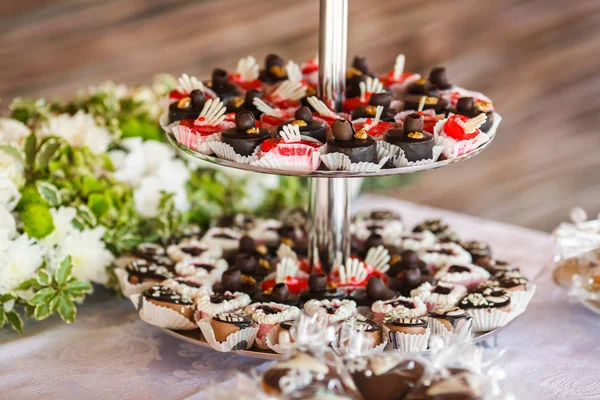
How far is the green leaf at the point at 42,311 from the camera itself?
138cm

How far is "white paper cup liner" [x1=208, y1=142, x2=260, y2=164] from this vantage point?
1.23 metres

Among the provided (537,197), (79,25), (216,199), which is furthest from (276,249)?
(537,197)

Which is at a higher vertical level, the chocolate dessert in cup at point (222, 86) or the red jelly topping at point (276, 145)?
the chocolate dessert in cup at point (222, 86)

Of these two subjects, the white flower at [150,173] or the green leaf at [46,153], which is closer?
the green leaf at [46,153]

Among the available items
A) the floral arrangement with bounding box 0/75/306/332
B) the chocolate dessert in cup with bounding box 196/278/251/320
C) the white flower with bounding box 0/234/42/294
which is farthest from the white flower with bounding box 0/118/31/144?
the chocolate dessert in cup with bounding box 196/278/251/320

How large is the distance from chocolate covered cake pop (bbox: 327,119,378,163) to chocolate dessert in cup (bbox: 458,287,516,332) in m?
0.31

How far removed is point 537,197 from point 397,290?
8.76 ft

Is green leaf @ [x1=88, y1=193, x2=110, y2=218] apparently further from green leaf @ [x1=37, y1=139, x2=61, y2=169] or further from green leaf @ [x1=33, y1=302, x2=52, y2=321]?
green leaf @ [x1=33, y1=302, x2=52, y2=321]

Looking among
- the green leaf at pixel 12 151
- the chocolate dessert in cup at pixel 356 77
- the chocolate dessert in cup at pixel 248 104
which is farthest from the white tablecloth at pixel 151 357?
the chocolate dessert in cup at pixel 356 77

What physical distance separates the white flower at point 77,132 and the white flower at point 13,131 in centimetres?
4

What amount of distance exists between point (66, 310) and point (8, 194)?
0.26m

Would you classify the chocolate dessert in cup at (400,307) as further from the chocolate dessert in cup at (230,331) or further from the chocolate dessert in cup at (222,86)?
the chocolate dessert in cup at (222,86)

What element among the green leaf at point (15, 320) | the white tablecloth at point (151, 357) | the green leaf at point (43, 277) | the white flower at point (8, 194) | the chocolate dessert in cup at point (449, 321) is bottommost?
the white tablecloth at point (151, 357)

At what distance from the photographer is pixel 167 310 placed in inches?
50.4
